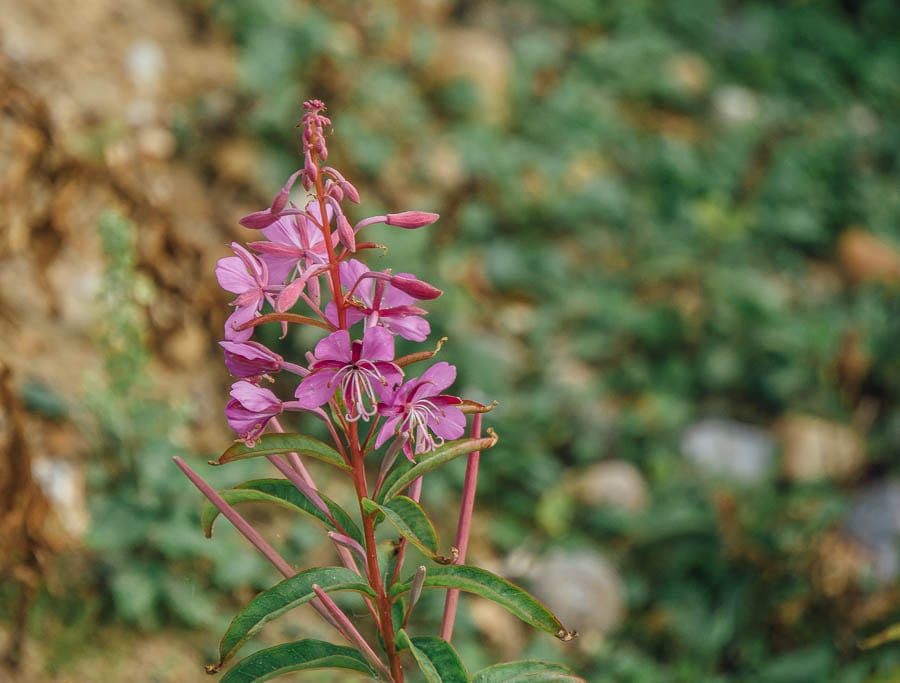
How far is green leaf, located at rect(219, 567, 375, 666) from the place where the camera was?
1.07m

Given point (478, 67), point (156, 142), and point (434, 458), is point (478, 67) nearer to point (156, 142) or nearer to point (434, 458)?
point (156, 142)

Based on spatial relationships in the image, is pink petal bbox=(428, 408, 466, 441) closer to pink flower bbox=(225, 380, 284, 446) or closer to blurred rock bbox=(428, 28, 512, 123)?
pink flower bbox=(225, 380, 284, 446)

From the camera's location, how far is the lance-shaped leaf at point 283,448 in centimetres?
105

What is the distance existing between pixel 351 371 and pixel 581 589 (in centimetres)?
173

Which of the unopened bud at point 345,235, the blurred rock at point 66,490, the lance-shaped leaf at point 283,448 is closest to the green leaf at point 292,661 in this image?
the lance-shaped leaf at point 283,448

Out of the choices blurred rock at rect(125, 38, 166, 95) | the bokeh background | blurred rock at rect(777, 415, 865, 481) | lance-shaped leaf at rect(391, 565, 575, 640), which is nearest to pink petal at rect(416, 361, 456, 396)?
lance-shaped leaf at rect(391, 565, 575, 640)

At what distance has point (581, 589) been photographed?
2572 millimetres

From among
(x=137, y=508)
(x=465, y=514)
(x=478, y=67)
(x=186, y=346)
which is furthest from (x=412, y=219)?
(x=478, y=67)

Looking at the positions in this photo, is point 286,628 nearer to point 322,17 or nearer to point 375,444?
point 375,444

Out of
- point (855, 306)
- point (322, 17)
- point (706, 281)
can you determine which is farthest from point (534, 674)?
point (322, 17)

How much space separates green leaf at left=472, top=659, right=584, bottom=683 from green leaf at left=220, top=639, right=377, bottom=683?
0.48 feet

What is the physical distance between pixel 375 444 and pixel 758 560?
6.02 feet

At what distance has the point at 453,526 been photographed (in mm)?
2697

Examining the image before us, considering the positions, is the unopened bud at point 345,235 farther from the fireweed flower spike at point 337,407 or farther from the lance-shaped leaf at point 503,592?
the lance-shaped leaf at point 503,592
